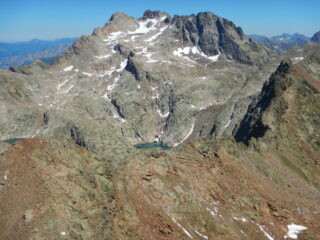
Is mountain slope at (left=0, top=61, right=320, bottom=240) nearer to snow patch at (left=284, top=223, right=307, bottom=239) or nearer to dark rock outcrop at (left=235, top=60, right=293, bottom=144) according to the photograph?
snow patch at (left=284, top=223, right=307, bottom=239)

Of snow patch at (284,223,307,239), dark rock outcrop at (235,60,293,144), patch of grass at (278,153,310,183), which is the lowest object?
snow patch at (284,223,307,239)

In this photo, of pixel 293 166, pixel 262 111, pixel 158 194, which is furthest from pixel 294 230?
pixel 262 111

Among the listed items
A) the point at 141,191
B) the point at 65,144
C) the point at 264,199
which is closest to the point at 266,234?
the point at 264,199

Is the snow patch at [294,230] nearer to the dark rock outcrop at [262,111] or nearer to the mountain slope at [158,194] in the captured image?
the mountain slope at [158,194]

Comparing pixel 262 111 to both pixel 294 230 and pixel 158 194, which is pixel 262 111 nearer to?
pixel 294 230

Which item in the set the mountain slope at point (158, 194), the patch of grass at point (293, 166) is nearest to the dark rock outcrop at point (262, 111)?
the patch of grass at point (293, 166)

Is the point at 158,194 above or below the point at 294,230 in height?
above

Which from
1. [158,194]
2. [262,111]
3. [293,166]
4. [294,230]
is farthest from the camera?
[262,111]

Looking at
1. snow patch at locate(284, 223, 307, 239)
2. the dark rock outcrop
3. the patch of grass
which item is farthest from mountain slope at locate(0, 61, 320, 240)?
the dark rock outcrop
